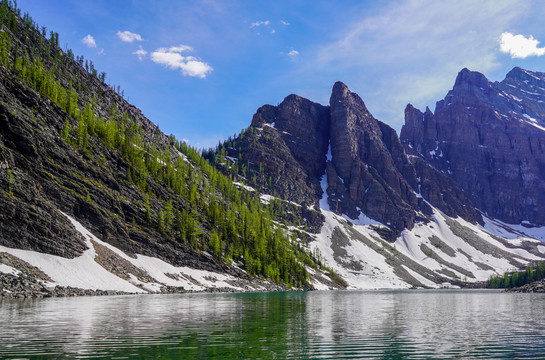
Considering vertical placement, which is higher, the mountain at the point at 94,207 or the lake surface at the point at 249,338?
the mountain at the point at 94,207

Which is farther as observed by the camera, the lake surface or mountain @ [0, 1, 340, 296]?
mountain @ [0, 1, 340, 296]

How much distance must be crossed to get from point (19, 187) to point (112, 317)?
203 ft

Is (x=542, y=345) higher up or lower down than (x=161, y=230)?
lower down

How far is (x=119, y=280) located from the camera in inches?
3543

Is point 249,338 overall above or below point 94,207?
below

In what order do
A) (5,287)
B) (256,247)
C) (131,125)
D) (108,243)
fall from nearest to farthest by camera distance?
(5,287)
(108,243)
(256,247)
(131,125)

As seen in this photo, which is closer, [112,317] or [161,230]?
[112,317]

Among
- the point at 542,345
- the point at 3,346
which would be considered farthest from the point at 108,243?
the point at 542,345

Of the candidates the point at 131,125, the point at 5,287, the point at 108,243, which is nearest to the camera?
the point at 5,287

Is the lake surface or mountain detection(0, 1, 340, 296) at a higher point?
mountain detection(0, 1, 340, 296)

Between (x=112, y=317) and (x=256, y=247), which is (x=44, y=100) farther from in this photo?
(x=112, y=317)

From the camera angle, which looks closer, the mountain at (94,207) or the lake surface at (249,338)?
the lake surface at (249,338)

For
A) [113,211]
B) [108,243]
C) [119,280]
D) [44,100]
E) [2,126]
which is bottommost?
[119,280]

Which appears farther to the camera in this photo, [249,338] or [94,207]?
[94,207]
